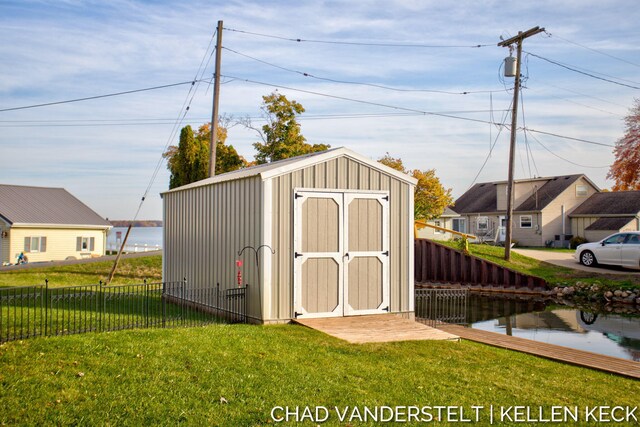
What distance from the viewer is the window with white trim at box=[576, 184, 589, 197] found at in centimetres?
4334

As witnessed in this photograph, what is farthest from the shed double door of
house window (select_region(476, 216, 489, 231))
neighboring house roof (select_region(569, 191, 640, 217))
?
house window (select_region(476, 216, 489, 231))

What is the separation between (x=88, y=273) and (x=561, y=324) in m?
18.2

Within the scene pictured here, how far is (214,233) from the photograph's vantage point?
14.4 metres

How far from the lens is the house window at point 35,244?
124 feet

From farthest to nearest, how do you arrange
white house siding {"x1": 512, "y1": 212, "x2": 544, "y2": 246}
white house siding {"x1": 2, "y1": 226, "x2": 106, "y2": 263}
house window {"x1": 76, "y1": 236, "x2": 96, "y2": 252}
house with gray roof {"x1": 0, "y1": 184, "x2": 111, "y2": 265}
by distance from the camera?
white house siding {"x1": 512, "y1": 212, "x2": 544, "y2": 246}
house window {"x1": 76, "y1": 236, "x2": 96, "y2": 252}
house with gray roof {"x1": 0, "y1": 184, "x2": 111, "y2": 265}
white house siding {"x1": 2, "y1": 226, "x2": 106, "y2": 263}

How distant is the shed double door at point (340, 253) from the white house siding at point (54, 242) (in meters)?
30.6

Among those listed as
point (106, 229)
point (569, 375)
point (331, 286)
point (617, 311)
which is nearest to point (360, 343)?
point (331, 286)

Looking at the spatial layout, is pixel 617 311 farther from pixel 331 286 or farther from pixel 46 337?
pixel 46 337

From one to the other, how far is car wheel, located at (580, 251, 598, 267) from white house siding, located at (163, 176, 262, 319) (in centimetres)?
1964

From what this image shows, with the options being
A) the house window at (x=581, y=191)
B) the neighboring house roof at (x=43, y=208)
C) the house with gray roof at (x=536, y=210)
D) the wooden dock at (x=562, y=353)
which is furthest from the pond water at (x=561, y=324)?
the neighboring house roof at (x=43, y=208)

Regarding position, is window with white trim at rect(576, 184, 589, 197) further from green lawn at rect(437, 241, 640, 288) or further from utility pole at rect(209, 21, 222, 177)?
utility pole at rect(209, 21, 222, 177)

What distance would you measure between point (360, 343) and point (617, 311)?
48.2 feet

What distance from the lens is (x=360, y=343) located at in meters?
10.3

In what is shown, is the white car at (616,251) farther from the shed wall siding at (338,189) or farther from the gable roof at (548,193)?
the shed wall siding at (338,189)
